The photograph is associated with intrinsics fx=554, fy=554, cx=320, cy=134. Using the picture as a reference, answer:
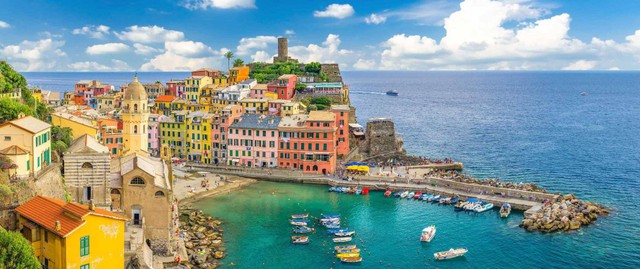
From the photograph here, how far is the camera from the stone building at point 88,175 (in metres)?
42.3

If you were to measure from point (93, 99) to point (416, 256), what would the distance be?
93.6m

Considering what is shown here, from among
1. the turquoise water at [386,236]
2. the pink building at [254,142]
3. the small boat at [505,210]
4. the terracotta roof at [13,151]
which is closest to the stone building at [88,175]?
the terracotta roof at [13,151]

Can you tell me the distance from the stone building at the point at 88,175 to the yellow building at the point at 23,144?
2.22 m

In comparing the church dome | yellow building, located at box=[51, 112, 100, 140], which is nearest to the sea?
the church dome

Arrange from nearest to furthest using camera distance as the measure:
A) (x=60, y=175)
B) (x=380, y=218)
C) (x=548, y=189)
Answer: (x=60, y=175)
(x=380, y=218)
(x=548, y=189)

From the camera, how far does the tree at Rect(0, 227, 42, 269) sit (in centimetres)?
2819

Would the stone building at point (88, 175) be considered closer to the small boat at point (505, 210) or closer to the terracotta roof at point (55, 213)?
the terracotta roof at point (55, 213)

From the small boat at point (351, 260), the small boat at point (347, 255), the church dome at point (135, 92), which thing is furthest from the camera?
the church dome at point (135, 92)

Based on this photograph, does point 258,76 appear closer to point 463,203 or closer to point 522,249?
point 463,203

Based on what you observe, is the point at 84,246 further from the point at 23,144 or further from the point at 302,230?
the point at 302,230

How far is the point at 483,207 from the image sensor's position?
6300 centimetres

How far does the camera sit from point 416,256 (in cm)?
4950

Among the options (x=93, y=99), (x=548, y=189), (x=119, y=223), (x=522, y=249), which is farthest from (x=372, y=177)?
(x=93, y=99)

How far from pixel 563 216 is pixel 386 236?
61.2 ft
